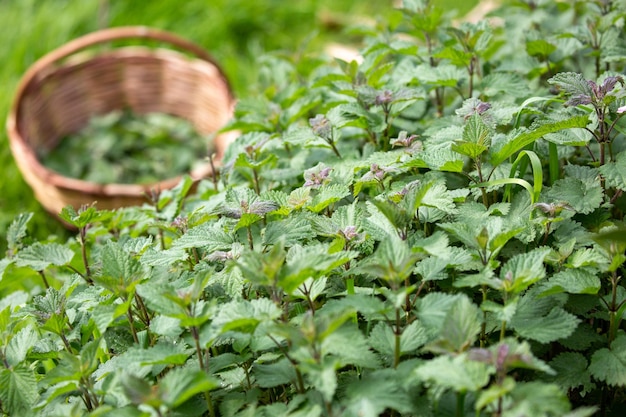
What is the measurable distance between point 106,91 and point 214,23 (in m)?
0.67

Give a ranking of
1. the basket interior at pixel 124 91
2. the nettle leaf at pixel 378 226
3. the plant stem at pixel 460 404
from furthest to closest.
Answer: the basket interior at pixel 124 91 → the nettle leaf at pixel 378 226 → the plant stem at pixel 460 404

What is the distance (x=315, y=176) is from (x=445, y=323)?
420mm

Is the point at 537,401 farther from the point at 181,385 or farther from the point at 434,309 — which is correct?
the point at 181,385

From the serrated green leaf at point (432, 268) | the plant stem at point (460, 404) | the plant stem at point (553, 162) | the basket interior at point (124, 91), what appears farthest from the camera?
the basket interior at point (124, 91)

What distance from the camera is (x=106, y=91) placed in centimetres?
314

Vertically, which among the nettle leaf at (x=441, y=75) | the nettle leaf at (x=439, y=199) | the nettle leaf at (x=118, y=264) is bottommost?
the nettle leaf at (x=118, y=264)

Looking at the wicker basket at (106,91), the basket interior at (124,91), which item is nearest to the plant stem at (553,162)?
the wicker basket at (106,91)

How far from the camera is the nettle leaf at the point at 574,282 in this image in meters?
1.08

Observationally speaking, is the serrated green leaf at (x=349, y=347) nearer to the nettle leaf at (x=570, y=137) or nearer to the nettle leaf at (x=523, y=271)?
the nettle leaf at (x=523, y=271)

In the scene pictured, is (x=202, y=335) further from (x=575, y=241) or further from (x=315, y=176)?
(x=575, y=241)

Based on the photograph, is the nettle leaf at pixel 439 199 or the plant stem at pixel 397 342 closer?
the plant stem at pixel 397 342

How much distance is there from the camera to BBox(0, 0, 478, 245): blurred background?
3.33 meters

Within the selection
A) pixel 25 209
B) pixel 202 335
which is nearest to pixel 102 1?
pixel 25 209

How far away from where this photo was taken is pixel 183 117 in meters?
3.20
